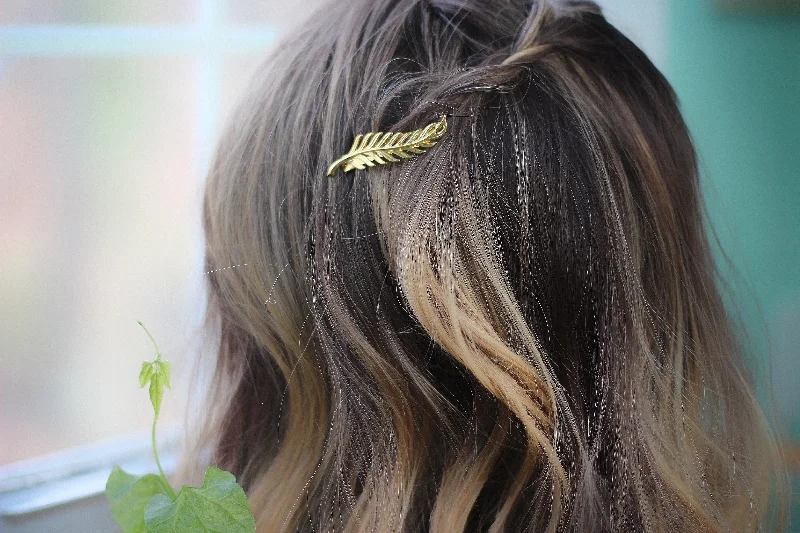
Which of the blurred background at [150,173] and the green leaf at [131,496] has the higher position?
the blurred background at [150,173]

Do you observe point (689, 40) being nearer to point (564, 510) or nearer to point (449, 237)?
point (449, 237)

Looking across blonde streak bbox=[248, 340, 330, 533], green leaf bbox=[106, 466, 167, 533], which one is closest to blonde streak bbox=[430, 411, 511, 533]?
blonde streak bbox=[248, 340, 330, 533]

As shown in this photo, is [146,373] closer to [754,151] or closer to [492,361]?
[492,361]

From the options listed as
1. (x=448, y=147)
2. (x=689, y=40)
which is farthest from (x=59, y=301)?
(x=689, y=40)

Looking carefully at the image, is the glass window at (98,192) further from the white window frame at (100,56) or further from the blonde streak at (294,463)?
the blonde streak at (294,463)

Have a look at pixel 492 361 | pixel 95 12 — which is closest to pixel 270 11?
pixel 95 12

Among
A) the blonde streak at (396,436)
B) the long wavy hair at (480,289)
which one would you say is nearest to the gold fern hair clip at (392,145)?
the long wavy hair at (480,289)

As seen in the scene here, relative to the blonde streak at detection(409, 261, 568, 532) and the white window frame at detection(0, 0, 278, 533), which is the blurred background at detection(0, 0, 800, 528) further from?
the blonde streak at detection(409, 261, 568, 532)
